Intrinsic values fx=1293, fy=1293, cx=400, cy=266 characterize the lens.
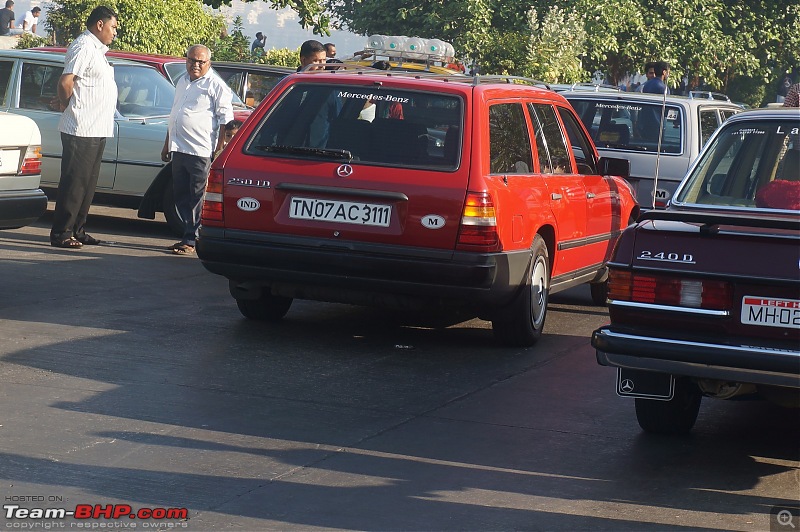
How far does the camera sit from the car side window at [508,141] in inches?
326

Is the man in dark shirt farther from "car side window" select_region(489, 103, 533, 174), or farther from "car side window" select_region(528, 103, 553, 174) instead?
"car side window" select_region(489, 103, 533, 174)

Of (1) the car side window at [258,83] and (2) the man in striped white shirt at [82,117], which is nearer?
(2) the man in striped white shirt at [82,117]

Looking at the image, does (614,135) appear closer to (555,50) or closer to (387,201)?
(387,201)

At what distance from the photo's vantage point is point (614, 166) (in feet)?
32.4

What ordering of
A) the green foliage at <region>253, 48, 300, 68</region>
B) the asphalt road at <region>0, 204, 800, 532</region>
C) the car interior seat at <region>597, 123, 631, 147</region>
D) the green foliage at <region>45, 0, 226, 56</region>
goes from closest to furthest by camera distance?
the asphalt road at <region>0, 204, 800, 532</region> < the car interior seat at <region>597, 123, 631, 147</region> < the green foliage at <region>45, 0, 226, 56</region> < the green foliage at <region>253, 48, 300, 68</region>

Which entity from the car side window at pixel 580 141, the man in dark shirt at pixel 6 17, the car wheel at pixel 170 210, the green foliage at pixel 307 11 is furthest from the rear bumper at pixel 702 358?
the man in dark shirt at pixel 6 17

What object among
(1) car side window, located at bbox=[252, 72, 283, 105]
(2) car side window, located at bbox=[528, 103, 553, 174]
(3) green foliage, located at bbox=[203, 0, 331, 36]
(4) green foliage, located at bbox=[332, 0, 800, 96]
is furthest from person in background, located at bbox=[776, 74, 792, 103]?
(2) car side window, located at bbox=[528, 103, 553, 174]

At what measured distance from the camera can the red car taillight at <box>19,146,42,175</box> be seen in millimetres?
9578

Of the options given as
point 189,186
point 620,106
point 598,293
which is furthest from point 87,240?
point 620,106

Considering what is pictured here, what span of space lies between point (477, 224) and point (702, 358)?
2.40 m

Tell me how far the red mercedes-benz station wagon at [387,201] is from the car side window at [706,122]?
5.07 m

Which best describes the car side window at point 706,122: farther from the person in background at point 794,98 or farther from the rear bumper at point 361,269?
the rear bumper at point 361,269

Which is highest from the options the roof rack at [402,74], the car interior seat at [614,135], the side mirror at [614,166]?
the roof rack at [402,74]

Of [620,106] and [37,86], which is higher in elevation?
[620,106]
